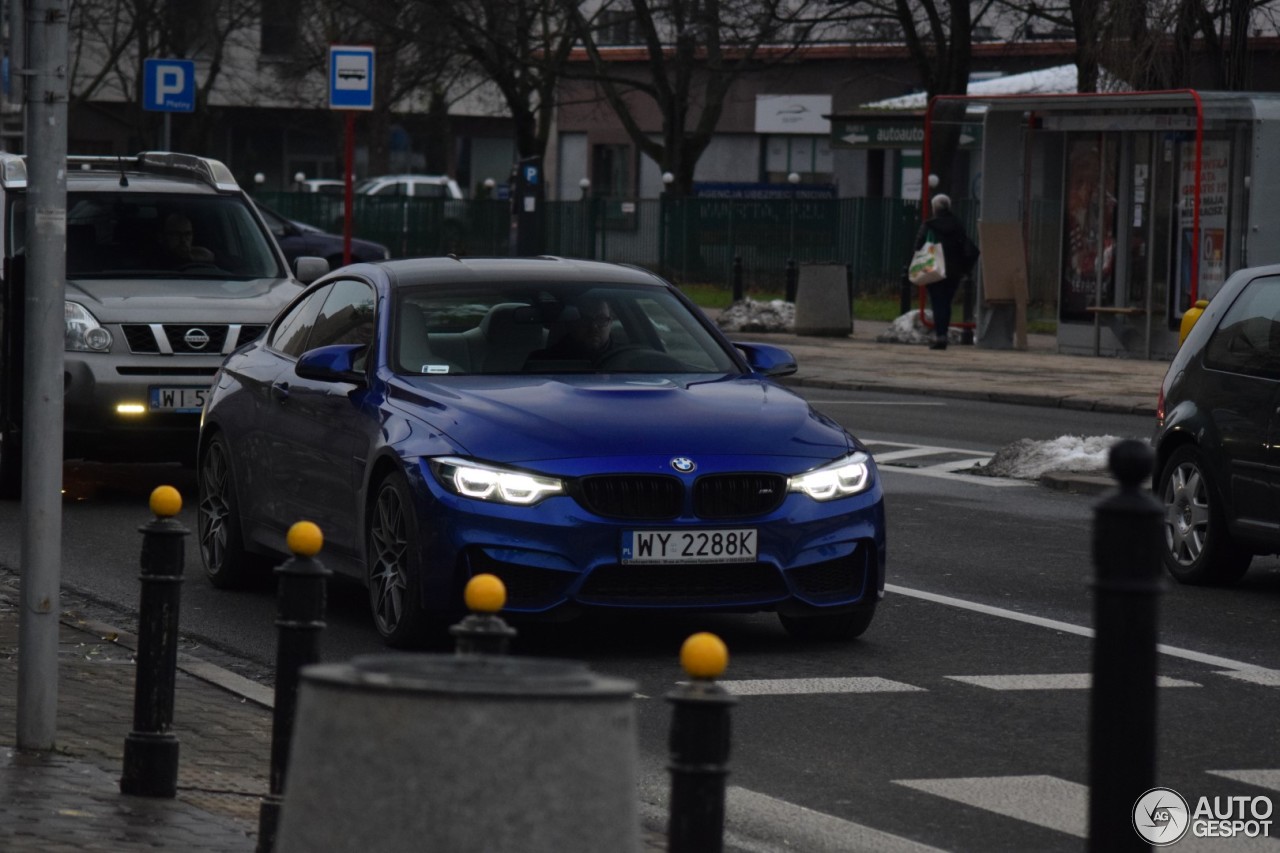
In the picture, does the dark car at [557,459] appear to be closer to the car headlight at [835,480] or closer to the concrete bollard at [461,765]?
the car headlight at [835,480]

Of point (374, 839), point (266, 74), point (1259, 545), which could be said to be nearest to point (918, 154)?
point (266, 74)

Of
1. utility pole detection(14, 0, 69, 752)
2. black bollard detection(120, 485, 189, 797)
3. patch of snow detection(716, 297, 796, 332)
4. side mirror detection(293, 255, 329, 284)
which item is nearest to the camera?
black bollard detection(120, 485, 189, 797)

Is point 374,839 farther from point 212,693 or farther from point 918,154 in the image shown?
point 918,154

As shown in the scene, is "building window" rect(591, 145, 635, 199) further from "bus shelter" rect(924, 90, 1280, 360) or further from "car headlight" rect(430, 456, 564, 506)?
"car headlight" rect(430, 456, 564, 506)

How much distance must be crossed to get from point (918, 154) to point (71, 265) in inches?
1625

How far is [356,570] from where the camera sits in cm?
949

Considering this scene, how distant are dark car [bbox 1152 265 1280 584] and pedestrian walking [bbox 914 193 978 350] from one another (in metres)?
17.6

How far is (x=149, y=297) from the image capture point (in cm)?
1458

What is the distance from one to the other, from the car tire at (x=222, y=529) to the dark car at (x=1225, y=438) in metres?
4.15

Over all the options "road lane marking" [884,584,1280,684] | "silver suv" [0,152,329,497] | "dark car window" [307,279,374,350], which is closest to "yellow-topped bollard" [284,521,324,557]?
"road lane marking" [884,584,1280,684]

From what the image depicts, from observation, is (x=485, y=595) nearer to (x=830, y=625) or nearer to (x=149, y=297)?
(x=830, y=625)

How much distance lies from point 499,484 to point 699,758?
4.65 metres

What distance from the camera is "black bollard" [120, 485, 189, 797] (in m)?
6.31

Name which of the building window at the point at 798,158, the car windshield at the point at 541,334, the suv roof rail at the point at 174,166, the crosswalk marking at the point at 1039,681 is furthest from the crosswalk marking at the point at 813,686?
the building window at the point at 798,158
